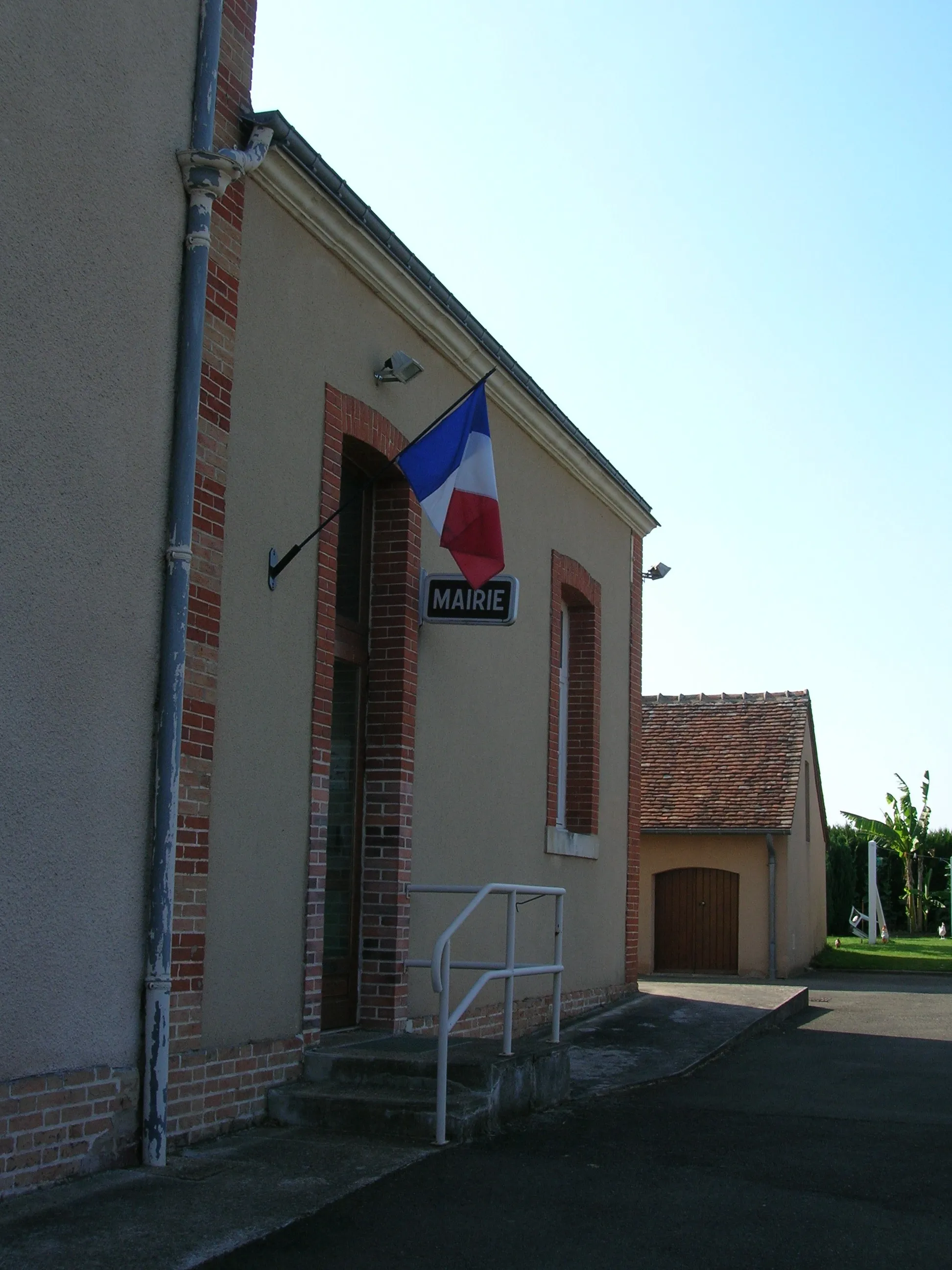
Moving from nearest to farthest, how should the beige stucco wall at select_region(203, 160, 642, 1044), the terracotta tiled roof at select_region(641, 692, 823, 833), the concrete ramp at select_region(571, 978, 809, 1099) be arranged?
the beige stucco wall at select_region(203, 160, 642, 1044) < the concrete ramp at select_region(571, 978, 809, 1099) < the terracotta tiled roof at select_region(641, 692, 823, 833)

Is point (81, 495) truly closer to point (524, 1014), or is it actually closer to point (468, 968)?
point (468, 968)

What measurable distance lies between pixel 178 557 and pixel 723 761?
20.8 metres

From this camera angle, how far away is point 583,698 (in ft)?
43.8

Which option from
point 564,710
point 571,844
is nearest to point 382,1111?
point 571,844

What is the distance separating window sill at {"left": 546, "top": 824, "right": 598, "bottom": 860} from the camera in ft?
39.2

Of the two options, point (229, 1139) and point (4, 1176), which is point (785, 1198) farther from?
point (4, 1176)

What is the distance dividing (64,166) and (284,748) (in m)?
3.29

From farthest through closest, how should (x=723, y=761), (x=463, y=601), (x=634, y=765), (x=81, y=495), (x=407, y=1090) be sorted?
(x=723, y=761)
(x=634, y=765)
(x=463, y=601)
(x=407, y=1090)
(x=81, y=495)

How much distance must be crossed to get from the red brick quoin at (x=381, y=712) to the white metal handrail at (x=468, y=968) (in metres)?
0.23

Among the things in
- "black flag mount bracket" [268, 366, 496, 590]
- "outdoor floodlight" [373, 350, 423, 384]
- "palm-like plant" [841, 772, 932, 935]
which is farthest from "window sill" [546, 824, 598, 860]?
"palm-like plant" [841, 772, 932, 935]

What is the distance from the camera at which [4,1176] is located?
536 cm

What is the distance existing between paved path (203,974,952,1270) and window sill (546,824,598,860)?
2687 mm

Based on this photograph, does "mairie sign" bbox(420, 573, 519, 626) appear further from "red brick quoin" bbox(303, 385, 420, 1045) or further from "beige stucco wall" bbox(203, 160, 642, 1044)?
"beige stucco wall" bbox(203, 160, 642, 1044)

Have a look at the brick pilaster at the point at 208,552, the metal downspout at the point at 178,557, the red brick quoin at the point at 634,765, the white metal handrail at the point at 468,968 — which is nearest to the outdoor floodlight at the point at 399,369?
the brick pilaster at the point at 208,552
